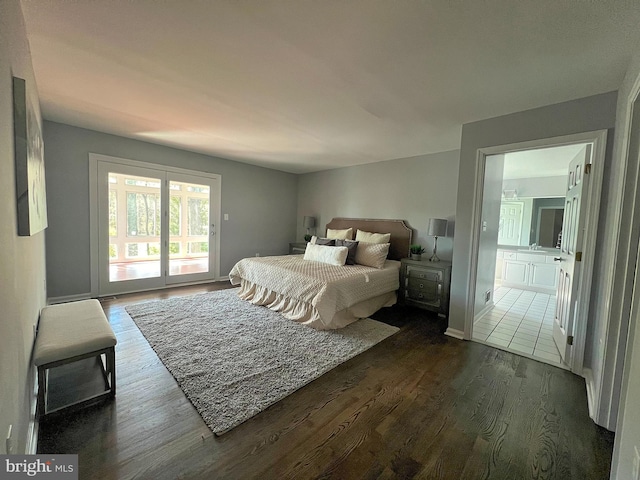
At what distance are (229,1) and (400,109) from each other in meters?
1.75

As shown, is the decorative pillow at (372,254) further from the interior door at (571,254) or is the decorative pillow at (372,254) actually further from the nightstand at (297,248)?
the interior door at (571,254)

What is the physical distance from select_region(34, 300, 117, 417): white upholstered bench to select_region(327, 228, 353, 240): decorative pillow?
12.1 ft

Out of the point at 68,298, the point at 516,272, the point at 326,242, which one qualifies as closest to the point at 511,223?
the point at 516,272

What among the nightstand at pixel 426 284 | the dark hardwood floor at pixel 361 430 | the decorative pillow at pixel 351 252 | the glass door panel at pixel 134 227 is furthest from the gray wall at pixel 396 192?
the glass door panel at pixel 134 227

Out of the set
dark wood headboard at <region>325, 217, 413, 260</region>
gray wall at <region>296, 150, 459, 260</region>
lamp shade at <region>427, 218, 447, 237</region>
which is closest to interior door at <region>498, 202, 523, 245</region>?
gray wall at <region>296, 150, 459, 260</region>

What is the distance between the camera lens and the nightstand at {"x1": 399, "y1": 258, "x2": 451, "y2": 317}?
11.3ft

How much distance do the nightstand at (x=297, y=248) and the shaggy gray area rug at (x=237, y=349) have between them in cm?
218

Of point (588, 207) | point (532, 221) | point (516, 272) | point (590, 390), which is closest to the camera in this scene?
point (590, 390)

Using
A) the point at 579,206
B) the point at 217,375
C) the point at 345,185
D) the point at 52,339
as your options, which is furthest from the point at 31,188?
the point at 345,185

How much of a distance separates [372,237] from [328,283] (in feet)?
6.05

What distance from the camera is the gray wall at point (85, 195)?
3.42 metres

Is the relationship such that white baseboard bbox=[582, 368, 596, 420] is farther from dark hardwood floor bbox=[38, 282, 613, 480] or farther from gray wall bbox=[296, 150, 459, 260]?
gray wall bbox=[296, 150, 459, 260]

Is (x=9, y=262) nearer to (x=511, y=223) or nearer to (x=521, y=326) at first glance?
(x=521, y=326)

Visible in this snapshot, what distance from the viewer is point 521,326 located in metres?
3.33
